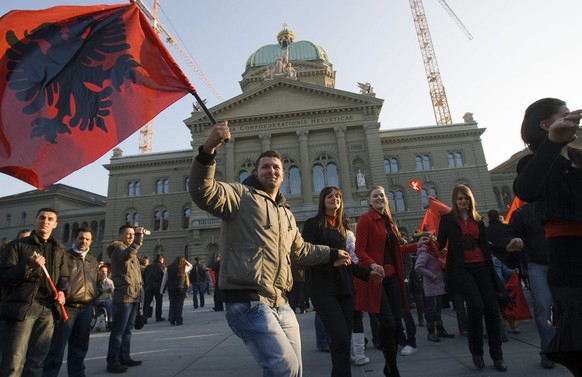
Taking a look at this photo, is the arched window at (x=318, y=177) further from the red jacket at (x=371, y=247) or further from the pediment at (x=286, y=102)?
the red jacket at (x=371, y=247)

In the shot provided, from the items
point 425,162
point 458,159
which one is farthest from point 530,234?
point 458,159

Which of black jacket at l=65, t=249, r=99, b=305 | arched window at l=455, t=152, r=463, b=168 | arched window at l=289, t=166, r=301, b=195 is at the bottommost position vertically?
black jacket at l=65, t=249, r=99, b=305

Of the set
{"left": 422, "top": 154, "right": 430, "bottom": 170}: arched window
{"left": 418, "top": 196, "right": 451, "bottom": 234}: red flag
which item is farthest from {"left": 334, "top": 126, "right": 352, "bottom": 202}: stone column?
{"left": 418, "top": 196, "right": 451, "bottom": 234}: red flag

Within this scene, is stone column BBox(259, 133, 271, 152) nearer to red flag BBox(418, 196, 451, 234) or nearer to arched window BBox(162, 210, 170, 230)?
arched window BBox(162, 210, 170, 230)

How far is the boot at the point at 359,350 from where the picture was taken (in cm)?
509

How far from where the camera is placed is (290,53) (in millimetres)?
52562

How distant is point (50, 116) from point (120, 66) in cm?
81

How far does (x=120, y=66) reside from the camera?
3.74m

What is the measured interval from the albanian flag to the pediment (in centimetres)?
3255

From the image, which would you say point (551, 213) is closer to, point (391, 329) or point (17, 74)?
point (391, 329)

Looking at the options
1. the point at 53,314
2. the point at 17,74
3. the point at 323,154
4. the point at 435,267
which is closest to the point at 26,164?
the point at 17,74

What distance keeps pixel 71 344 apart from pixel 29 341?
0.94 meters

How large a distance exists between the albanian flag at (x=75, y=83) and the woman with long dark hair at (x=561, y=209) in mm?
2817

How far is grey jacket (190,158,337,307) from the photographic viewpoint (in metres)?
2.42
